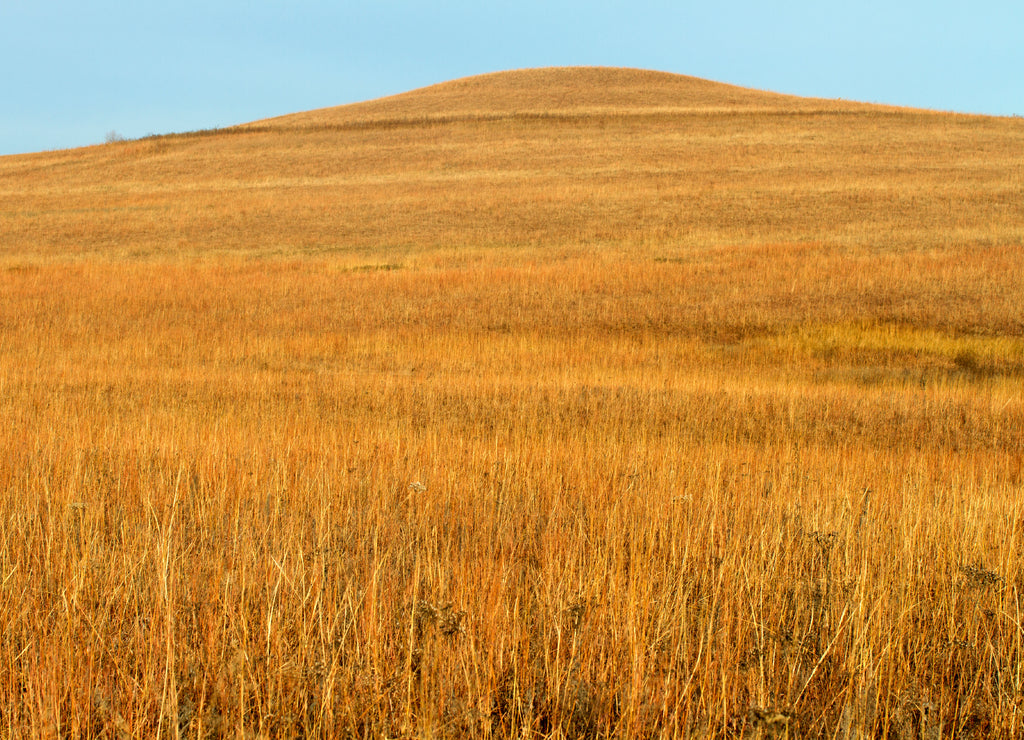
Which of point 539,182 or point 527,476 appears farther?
point 539,182

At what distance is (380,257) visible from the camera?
2406 centimetres

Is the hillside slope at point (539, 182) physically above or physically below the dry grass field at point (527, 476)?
above

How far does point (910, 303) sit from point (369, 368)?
10363mm

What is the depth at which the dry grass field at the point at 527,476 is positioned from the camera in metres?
2.88

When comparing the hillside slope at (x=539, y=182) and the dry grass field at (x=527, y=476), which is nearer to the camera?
the dry grass field at (x=527, y=476)

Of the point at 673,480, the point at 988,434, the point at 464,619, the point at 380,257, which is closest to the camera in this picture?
the point at 464,619

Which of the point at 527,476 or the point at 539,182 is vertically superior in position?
the point at 539,182

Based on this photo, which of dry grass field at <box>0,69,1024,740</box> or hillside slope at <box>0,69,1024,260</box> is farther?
hillside slope at <box>0,69,1024,260</box>

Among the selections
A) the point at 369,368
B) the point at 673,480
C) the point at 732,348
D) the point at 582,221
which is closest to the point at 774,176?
the point at 582,221

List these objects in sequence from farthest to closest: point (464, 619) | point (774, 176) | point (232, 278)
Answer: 1. point (774, 176)
2. point (232, 278)
3. point (464, 619)

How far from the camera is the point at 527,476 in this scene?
18.3 ft

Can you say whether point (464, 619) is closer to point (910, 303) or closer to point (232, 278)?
point (910, 303)

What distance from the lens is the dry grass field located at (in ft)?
9.46

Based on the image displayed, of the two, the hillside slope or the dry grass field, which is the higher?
the hillside slope
